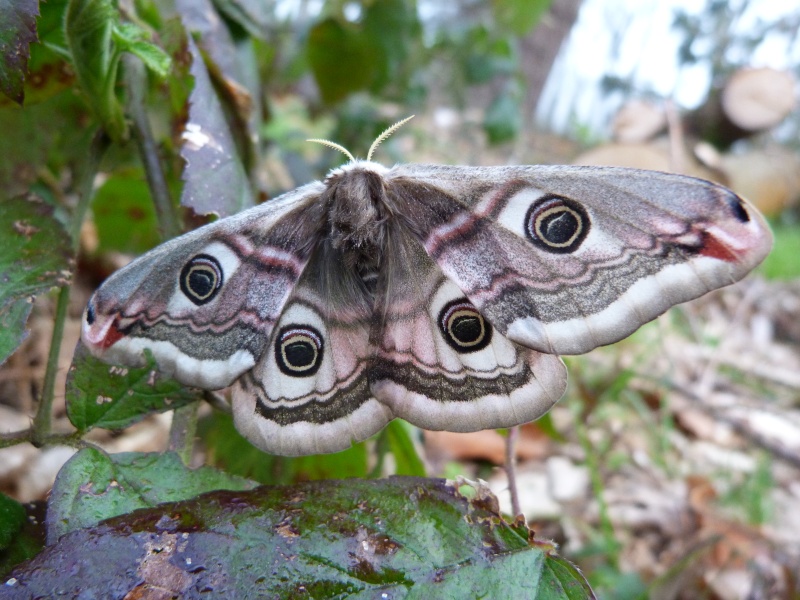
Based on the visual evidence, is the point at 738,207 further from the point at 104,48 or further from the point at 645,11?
the point at 645,11

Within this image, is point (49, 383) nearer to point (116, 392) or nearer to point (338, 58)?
point (116, 392)

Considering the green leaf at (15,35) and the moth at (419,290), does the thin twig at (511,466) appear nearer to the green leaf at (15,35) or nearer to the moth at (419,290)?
the moth at (419,290)

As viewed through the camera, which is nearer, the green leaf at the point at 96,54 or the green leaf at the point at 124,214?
the green leaf at the point at 96,54

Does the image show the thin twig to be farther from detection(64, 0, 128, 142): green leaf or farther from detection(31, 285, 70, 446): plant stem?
detection(64, 0, 128, 142): green leaf

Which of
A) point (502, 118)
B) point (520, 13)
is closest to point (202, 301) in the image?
point (520, 13)

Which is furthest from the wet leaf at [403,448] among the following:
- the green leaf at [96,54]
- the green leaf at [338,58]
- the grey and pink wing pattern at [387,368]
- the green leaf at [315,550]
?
the green leaf at [338,58]

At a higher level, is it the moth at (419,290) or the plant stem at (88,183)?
the plant stem at (88,183)

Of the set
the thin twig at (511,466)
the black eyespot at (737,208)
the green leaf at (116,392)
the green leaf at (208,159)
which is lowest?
the thin twig at (511,466)
